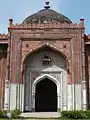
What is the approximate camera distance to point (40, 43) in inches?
668

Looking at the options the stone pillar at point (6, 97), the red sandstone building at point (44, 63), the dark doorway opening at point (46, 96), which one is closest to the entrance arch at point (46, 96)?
the dark doorway opening at point (46, 96)

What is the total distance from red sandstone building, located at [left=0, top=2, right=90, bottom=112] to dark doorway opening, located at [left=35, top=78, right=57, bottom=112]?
3.17 metres

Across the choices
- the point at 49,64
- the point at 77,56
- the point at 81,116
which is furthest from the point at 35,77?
the point at 81,116

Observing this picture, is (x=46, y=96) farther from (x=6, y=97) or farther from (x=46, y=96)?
(x=6, y=97)

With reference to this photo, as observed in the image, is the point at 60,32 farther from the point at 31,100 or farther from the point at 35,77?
the point at 31,100

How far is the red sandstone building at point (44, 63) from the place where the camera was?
16.2 m

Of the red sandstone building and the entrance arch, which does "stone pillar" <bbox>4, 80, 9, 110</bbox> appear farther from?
the entrance arch

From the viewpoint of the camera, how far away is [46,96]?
20.5 m

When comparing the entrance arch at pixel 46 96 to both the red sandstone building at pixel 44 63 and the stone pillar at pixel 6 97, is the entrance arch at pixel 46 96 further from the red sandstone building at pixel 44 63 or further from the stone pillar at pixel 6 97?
the stone pillar at pixel 6 97

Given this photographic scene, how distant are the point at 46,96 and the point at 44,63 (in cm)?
422

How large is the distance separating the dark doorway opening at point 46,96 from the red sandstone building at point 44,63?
317cm

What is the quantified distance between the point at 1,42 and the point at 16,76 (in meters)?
2.67

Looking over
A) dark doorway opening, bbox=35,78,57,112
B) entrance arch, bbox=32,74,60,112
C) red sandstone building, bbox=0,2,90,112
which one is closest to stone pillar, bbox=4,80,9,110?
red sandstone building, bbox=0,2,90,112

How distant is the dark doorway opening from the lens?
20.1 m
